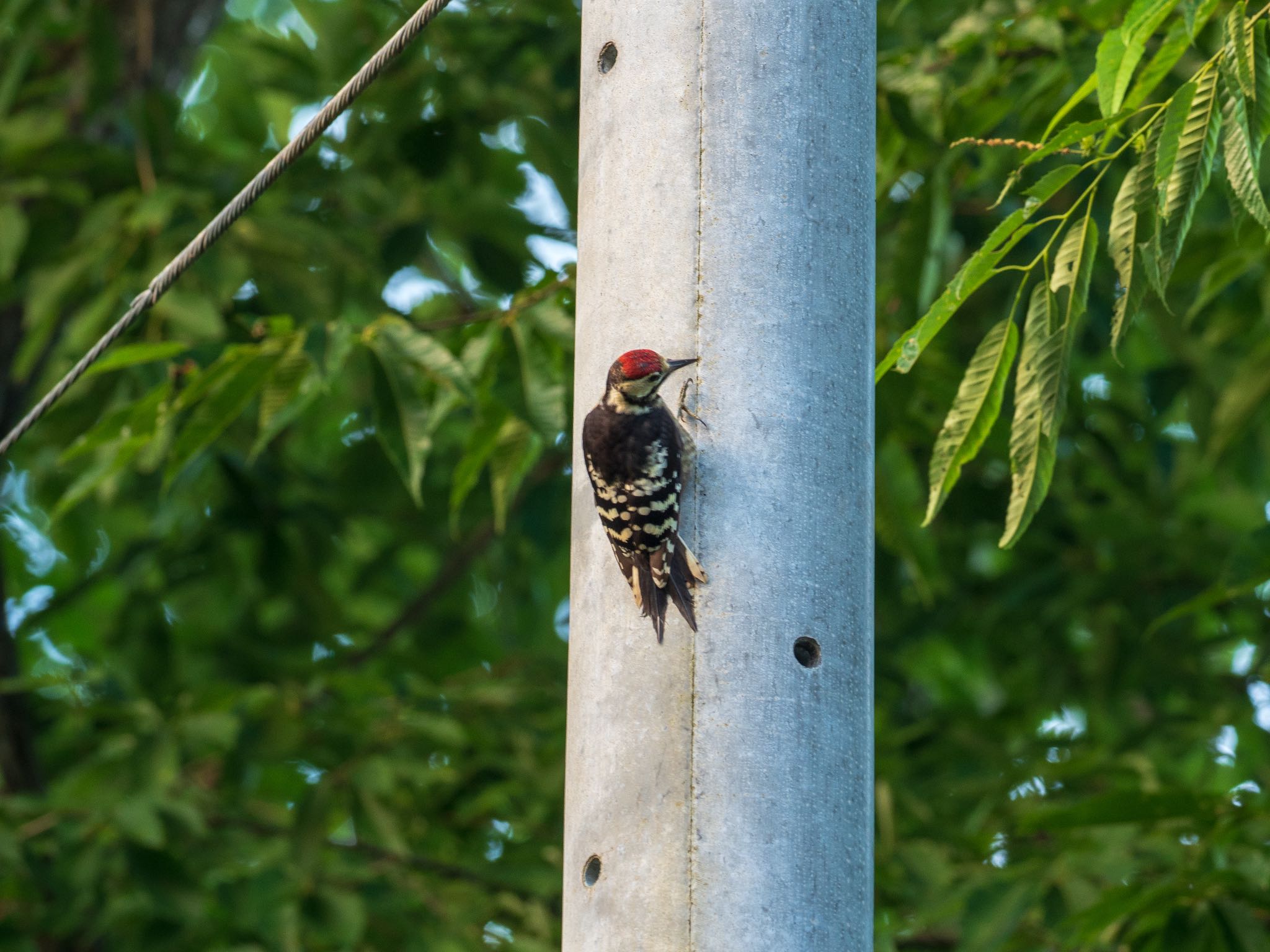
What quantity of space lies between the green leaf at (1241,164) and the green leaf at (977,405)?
45 cm

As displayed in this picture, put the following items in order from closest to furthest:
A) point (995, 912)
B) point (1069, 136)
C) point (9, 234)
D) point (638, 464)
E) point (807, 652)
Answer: point (807, 652), point (638, 464), point (1069, 136), point (995, 912), point (9, 234)

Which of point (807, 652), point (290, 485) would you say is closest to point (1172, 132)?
point (807, 652)

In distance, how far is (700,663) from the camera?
1943 mm

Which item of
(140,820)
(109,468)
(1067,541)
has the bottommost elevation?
(140,820)

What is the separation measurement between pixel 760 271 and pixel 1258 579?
6.53 feet

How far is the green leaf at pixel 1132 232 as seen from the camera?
2506 millimetres

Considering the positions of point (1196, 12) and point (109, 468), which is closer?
point (1196, 12)

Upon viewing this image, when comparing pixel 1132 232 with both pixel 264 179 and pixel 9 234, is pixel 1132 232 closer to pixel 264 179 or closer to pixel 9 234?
pixel 264 179

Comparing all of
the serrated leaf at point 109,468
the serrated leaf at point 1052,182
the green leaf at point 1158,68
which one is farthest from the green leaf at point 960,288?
the serrated leaf at point 109,468

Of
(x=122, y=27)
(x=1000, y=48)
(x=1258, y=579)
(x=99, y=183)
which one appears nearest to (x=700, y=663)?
(x=1258, y=579)

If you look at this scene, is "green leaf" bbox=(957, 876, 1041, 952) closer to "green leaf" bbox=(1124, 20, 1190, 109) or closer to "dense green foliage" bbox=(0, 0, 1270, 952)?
"dense green foliage" bbox=(0, 0, 1270, 952)

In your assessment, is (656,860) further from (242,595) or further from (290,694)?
(242,595)

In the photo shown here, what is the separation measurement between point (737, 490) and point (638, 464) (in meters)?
0.25

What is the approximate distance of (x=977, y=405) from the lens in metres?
2.68
